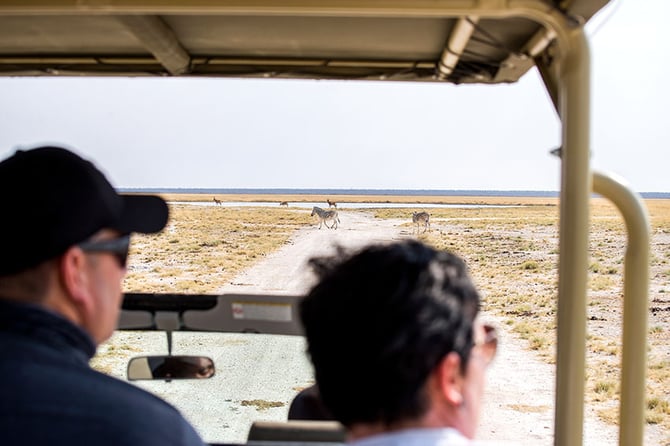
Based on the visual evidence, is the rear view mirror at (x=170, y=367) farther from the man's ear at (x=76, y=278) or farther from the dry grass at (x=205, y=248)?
the dry grass at (x=205, y=248)

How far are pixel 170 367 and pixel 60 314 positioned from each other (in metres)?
1.06

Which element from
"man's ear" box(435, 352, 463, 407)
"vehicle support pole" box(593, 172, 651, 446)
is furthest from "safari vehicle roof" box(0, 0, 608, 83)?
"man's ear" box(435, 352, 463, 407)

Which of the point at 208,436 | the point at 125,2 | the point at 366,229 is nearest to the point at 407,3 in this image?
the point at 125,2

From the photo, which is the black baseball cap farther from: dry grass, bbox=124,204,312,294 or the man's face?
dry grass, bbox=124,204,312,294

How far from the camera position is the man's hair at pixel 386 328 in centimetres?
95

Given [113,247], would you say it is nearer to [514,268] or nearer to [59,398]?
[59,398]

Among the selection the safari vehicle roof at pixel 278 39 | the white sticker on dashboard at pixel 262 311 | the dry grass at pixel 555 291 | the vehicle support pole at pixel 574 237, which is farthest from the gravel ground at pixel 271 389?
the vehicle support pole at pixel 574 237

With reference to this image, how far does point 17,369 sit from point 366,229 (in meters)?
40.2

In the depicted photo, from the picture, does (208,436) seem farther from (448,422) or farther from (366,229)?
(366,229)

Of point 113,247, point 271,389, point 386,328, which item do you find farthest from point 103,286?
point 271,389

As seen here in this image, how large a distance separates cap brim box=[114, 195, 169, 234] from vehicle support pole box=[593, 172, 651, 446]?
1051mm

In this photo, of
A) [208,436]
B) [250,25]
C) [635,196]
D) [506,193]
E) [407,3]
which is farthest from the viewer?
[506,193]

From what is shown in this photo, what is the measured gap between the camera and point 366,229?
41344 mm

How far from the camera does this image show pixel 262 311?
93.8 inches
